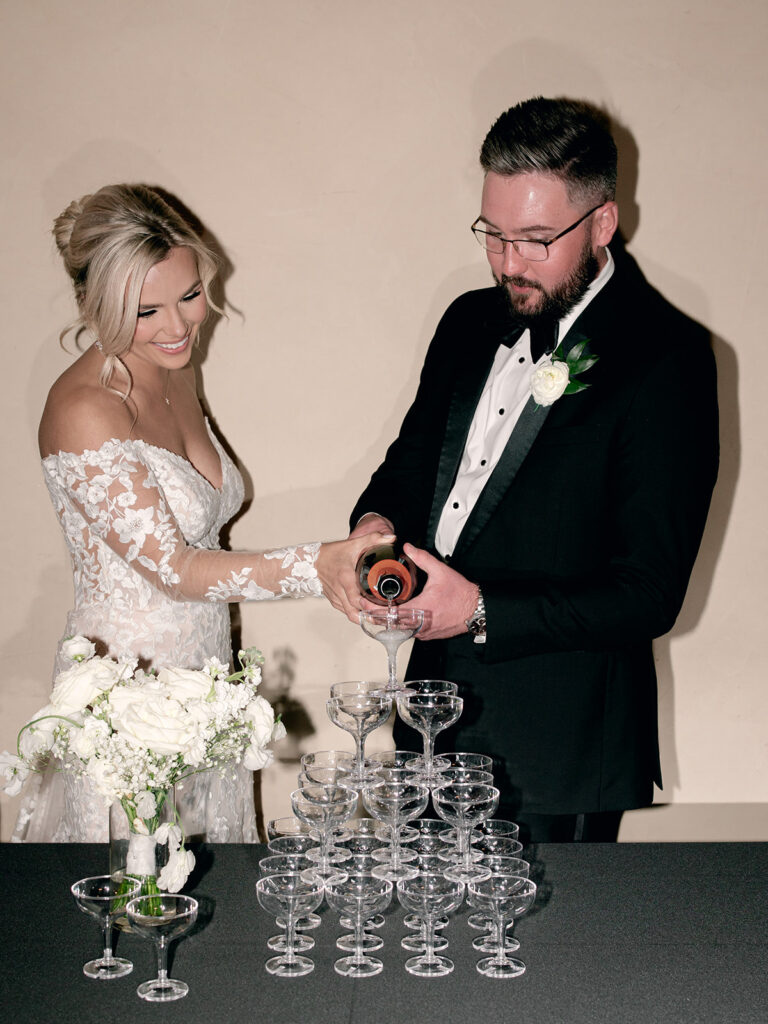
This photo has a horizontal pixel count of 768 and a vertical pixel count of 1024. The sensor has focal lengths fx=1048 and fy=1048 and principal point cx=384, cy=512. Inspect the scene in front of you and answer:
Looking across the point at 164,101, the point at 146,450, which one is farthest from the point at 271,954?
the point at 164,101

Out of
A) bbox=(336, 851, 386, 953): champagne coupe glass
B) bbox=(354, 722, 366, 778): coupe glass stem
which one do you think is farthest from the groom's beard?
bbox=(336, 851, 386, 953): champagne coupe glass

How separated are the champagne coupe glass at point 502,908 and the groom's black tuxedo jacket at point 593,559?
781mm

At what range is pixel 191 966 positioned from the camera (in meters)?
1.56

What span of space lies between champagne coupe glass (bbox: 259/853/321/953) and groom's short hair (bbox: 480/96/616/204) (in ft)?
5.10

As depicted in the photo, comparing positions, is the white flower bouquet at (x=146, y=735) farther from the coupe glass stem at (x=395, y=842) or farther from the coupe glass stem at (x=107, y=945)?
the coupe glass stem at (x=395, y=842)

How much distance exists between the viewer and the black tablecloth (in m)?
1.46

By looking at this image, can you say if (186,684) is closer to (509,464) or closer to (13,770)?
(13,770)

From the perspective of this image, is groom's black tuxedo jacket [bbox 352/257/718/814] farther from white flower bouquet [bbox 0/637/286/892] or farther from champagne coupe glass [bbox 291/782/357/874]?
white flower bouquet [bbox 0/637/286/892]

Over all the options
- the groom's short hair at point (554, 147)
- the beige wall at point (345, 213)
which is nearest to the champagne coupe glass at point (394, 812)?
the groom's short hair at point (554, 147)

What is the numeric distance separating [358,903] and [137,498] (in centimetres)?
137

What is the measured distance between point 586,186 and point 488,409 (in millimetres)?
579

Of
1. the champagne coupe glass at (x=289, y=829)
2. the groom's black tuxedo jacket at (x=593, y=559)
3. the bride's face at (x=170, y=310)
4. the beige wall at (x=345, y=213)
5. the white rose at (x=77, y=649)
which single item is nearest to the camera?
the white rose at (x=77, y=649)

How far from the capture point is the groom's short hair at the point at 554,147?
236 cm

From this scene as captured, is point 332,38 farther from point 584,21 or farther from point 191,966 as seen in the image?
point 191,966
